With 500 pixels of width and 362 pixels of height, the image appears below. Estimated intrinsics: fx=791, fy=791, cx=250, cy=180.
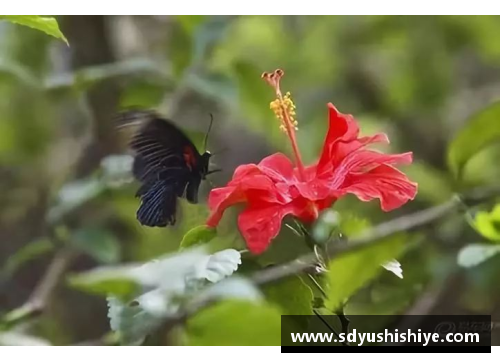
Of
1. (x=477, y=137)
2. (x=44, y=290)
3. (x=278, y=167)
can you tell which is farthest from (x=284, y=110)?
(x=44, y=290)

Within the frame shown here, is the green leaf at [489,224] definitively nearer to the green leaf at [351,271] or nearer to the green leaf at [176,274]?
the green leaf at [351,271]

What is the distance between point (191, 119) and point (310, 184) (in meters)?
0.15

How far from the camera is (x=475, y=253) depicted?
61cm

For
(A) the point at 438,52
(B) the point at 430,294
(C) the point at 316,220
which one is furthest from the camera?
(A) the point at 438,52

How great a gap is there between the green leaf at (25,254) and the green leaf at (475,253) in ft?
1.17

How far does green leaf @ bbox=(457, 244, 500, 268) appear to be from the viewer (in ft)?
1.96

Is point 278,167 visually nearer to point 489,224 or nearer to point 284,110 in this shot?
point 284,110

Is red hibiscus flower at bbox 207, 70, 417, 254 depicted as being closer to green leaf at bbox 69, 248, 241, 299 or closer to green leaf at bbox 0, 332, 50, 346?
green leaf at bbox 69, 248, 241, 299

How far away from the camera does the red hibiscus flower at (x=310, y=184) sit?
0.55 metres

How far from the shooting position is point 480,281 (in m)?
0.65

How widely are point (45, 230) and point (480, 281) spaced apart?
0.39 meters

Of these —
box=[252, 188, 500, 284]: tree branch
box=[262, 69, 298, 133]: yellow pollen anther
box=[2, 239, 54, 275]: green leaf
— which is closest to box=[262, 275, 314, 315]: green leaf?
box=[252, 188, 500, 284]: tree branch

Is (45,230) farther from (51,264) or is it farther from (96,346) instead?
(96,346)

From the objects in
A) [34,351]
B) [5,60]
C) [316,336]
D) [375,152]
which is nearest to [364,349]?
[316,336]
